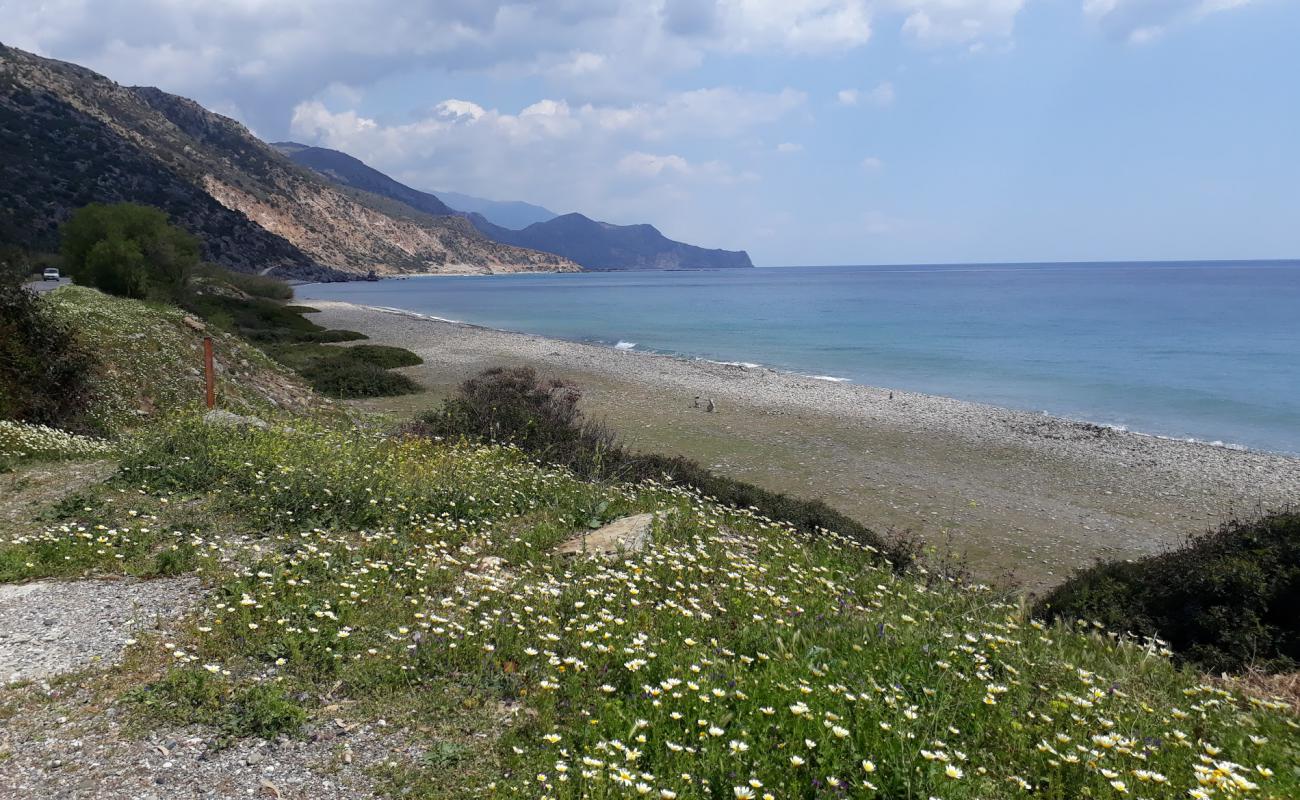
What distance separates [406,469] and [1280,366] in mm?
48424

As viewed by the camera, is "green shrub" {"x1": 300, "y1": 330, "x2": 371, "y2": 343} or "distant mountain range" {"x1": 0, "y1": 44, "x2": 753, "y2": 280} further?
"distant mountain range" {"x1": 0, "y1": 44, "x2": 753, "y2": 280}

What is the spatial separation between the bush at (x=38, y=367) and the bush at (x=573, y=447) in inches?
236

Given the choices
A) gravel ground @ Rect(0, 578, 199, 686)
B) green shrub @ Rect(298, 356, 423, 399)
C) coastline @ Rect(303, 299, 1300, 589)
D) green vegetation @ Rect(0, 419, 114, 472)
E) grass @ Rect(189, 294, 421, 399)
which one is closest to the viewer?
gravel ground @ Rect(0, 578, 199, 686)

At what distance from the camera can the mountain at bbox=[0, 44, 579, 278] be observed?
83.2m

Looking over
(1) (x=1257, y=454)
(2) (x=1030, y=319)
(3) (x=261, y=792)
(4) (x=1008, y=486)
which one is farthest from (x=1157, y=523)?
(2) (x=1030, y=319)

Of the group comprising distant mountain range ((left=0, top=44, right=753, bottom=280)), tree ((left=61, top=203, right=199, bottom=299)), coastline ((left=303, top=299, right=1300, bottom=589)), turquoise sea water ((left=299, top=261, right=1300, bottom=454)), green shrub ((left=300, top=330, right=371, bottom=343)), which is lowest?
green shrub ((left=300, top=330, right=371, bottom=343))

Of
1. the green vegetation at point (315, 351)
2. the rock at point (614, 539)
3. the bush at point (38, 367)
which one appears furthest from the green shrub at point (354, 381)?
the rock at point (614, 539)

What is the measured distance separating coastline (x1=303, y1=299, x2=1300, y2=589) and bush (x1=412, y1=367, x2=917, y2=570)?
103 inches

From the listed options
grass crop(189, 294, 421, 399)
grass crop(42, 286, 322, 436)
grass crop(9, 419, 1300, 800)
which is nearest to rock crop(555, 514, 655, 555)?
grass crop(9, 419, 1300, 800)

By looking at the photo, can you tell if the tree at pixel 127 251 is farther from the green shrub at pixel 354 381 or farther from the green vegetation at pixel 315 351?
the green shrub at pixel 354 381

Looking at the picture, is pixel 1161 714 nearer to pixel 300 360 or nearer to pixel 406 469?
pixel 406 469

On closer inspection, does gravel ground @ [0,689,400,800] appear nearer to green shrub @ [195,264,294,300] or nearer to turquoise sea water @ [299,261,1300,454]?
turquoise sea water @ [299,261,1300,454]

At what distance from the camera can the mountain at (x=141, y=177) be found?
273ft

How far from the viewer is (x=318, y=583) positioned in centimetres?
629
